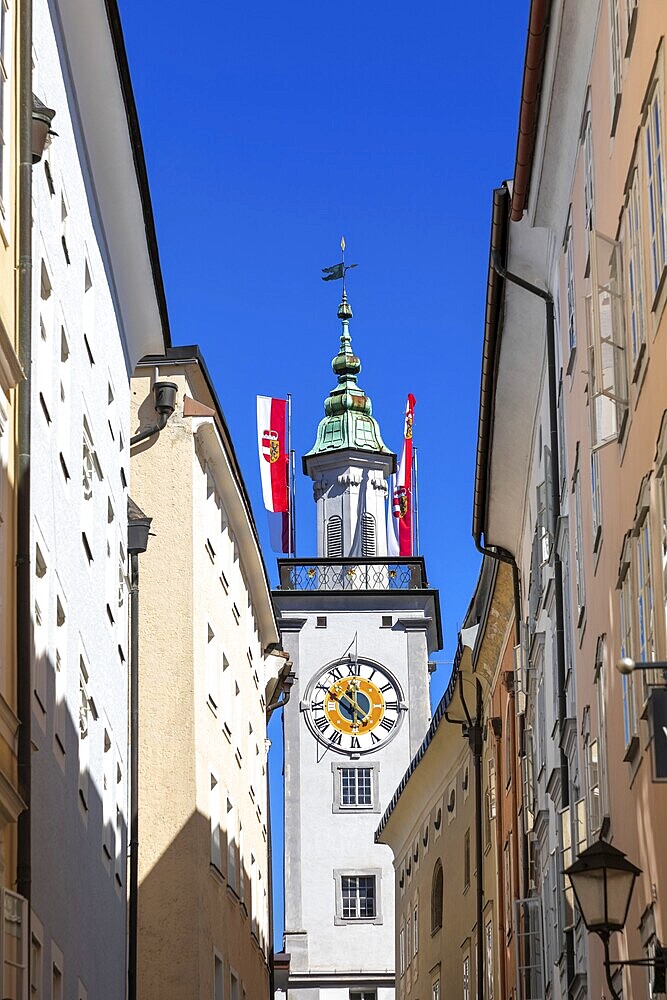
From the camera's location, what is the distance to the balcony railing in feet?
240

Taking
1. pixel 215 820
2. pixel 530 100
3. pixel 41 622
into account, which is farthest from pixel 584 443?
pixel 215 820

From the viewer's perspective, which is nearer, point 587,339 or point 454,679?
point 587,339

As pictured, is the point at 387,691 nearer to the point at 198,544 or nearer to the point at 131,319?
the point at 198,544

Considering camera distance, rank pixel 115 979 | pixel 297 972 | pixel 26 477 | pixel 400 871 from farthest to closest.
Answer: pixel 297 972 → pixel 400 871 → pixel 115 979 → pixel 26 477

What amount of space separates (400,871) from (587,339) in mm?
36733

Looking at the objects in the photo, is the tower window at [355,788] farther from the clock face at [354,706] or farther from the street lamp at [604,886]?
the street lamp at [604,886]

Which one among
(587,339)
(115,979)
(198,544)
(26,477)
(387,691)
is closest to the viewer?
(26,477)

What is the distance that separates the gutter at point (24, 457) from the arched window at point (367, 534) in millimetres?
61001

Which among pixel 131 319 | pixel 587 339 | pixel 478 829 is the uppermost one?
pixel 131 319

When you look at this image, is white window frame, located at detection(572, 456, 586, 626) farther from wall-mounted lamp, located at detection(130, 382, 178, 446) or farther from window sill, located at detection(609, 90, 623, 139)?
wall-mounted lamp, located at detection(130, 382, 178, 446)

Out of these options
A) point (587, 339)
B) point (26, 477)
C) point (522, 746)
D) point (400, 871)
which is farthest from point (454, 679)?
point (26, 477)

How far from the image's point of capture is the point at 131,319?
25984 millimetres

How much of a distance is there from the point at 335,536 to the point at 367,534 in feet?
4.18

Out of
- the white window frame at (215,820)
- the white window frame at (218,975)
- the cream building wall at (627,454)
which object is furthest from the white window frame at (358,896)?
the cream building wall at (627,454)
